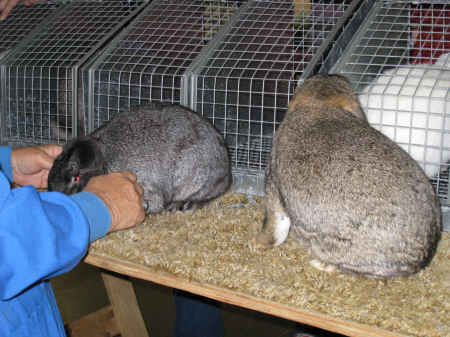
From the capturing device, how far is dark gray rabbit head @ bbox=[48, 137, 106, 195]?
211 cm

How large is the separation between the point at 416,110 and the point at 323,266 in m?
0.89

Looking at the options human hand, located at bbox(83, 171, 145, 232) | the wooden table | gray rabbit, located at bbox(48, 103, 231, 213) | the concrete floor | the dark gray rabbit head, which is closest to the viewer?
the wooden table

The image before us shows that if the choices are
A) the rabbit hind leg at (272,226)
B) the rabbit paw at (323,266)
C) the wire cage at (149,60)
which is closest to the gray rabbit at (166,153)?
the wire cage at (149,60)

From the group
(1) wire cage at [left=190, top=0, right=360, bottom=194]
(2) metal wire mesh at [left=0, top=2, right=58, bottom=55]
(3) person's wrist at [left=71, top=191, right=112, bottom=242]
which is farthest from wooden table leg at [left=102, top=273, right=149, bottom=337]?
(2) metal wire mesh at [left=0, top=2, right=58, bottom=55]

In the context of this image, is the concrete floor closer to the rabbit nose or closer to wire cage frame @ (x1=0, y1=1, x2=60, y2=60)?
the rabbit nose

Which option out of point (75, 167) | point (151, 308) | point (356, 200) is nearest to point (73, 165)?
point (75, 167)

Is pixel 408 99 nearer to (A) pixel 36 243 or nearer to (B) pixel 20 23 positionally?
(A) pixel 36 243

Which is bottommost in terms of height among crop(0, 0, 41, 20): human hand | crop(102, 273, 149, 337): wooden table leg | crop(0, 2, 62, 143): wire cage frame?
crop(102, 273, 149, 337): wooden table leg

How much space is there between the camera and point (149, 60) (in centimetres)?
281

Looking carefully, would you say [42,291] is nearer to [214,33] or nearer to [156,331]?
[214,33]

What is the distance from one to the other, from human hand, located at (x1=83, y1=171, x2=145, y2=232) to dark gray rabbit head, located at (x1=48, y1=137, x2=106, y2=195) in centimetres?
37

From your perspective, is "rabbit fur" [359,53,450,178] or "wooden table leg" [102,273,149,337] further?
"wooden table leg" [102,273,149,337]

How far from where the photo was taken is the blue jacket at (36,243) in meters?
1.22

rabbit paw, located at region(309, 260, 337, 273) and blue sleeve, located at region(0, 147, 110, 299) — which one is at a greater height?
blue sleeve, located at region(0, 147, 110, 299)
